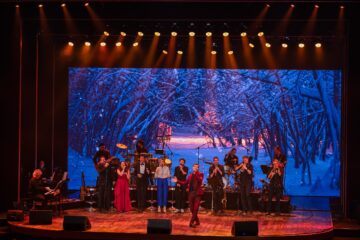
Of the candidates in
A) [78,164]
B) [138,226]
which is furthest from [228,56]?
[138,226]

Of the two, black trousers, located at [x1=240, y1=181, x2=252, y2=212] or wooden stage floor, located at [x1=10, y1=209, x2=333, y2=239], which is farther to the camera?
black trousers, located at [x1=240, y1=181, x2=252, y2=212]

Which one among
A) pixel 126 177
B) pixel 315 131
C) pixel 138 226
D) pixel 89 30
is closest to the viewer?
pixel 138 226

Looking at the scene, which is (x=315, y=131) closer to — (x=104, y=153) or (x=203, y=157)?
(x=203, y=157)

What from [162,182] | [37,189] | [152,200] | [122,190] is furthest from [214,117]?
[37,189]

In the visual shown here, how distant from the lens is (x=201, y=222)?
1638 cm

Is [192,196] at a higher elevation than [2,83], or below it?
below

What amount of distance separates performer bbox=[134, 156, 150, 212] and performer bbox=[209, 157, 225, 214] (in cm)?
174

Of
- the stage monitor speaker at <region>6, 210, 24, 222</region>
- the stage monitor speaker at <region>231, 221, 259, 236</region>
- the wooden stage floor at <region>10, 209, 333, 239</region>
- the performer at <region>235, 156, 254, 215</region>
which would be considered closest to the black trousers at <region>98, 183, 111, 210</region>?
the wooden stage floor at <region>10, 209, 333, 239</region>

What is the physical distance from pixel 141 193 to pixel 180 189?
1.07 metres

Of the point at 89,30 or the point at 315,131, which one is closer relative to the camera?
the point at 89,30

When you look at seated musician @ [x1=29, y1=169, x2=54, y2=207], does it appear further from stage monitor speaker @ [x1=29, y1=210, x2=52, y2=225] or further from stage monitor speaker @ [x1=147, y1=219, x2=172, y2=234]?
stage monitor speaker @ [x1=147, y1=219, x2=172, y2=234]

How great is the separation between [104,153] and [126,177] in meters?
0.99

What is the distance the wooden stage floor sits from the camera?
14.6m

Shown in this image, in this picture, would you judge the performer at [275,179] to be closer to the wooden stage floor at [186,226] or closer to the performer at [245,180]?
the performer at [245,180]
